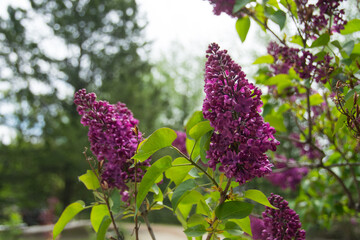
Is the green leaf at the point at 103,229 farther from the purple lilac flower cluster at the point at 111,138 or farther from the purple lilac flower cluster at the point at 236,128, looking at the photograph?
the purple lilac flower cluster at the point at 236,128

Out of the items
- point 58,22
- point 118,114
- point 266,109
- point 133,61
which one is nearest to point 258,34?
point 133,61

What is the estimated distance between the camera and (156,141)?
52cm

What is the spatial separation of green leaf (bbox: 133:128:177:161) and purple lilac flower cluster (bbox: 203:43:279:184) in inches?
2.7

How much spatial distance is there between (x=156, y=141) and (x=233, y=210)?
0.17 meters

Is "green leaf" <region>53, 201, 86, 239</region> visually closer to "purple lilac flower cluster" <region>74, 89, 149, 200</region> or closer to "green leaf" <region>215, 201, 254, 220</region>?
"purple lilac flower cluster" <region>74, 89, 149, 200</region>

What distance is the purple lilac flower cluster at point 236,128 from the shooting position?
0.49 metres

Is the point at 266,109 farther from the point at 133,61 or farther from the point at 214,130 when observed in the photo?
the point at 133,61

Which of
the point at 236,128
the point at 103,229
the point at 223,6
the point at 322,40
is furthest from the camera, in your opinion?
the point at 322,40

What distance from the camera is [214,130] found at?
0.52 m

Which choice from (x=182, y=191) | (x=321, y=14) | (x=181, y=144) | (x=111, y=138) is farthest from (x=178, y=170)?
(x=181, y=144)

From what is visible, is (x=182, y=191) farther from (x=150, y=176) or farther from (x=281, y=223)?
(x=281, y=223)

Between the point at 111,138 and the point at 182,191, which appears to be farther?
the point at 111,138

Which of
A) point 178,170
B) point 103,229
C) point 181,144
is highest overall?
point 181,144

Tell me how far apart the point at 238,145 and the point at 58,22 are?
1102cm
